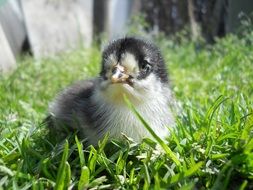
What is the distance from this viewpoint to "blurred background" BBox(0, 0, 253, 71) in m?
4.55

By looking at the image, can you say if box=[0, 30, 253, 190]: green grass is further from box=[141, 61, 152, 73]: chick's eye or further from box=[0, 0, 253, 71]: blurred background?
box=[0, 0, 253, 71]: blurred background

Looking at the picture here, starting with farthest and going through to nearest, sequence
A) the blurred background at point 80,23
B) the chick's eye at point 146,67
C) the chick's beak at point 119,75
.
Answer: the blurred background at point 80,23 → the chick's eye at point 146,67 → the chick's beak at point 119,75

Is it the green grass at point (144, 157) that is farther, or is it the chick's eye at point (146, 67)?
the chick's eye at point (146, 67)

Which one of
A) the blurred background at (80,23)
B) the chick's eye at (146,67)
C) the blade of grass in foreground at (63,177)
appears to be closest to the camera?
the blade of grass in foreground at (63,177)

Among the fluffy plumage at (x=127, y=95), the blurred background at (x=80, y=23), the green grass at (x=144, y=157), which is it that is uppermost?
the blurred background at (x=80, y=23)

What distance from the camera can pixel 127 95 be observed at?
185cm

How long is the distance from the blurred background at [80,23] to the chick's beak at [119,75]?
1.98 metres

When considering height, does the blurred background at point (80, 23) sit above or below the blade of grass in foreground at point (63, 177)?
above

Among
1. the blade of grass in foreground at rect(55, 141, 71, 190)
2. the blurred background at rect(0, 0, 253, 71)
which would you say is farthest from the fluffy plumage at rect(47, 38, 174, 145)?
the blurred background at rect(0, 0, 253, 71)

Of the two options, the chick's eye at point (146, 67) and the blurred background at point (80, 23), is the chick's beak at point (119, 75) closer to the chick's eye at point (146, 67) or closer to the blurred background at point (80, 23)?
the chick's eye at point (146, 67)

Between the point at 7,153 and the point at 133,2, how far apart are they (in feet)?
20.6

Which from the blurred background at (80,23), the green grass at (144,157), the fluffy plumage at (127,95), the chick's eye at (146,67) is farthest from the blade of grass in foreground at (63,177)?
the blurred background at (80,23)

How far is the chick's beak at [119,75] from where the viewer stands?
70.1 inches

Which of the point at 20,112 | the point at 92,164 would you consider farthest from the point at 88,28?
the point at 92,164
